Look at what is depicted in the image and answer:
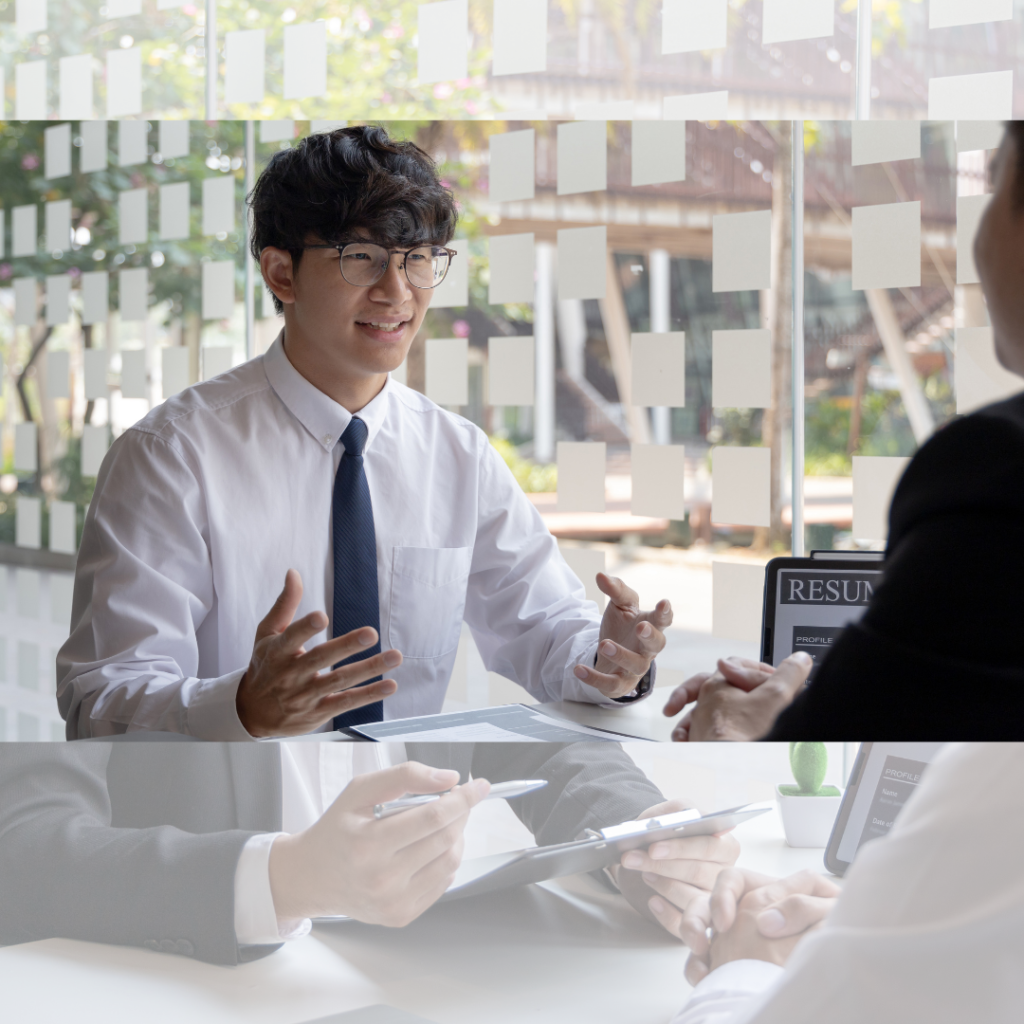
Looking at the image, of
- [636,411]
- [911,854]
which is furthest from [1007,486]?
[636,411]

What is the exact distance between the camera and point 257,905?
1.74ft

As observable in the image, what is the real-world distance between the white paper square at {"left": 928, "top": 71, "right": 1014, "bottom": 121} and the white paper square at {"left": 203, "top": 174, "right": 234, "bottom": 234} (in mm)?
628

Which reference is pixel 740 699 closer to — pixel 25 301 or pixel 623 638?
pixel 623 638

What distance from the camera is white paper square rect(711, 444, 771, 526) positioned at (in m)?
0.74

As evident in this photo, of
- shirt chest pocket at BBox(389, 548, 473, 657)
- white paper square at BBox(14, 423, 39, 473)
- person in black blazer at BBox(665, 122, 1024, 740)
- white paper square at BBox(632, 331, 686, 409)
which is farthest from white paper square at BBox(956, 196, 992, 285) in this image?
white paper square at BBox(14, 423, 39, 473)

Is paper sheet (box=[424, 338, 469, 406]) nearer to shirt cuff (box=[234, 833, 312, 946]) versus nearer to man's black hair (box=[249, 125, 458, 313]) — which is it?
man's black hair (box=[249, 125, 458, 313])

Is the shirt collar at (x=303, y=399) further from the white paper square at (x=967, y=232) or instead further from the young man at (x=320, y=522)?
the white paper square at (x=967, y=232)

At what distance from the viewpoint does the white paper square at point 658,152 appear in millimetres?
851

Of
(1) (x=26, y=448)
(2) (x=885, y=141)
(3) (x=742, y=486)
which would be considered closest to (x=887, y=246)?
(2) (x=885, y=141)

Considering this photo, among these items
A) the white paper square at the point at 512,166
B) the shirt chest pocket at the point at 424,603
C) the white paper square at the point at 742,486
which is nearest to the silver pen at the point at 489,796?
the shirt chest pocket at the point at 424,603

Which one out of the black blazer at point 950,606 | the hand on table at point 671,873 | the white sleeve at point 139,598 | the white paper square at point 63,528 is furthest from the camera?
the white paper square at point 63,528

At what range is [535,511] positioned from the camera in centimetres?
80

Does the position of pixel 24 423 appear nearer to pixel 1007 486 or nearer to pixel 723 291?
pixel 723 291

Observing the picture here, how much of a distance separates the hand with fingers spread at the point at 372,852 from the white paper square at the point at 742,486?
34 centimetres
